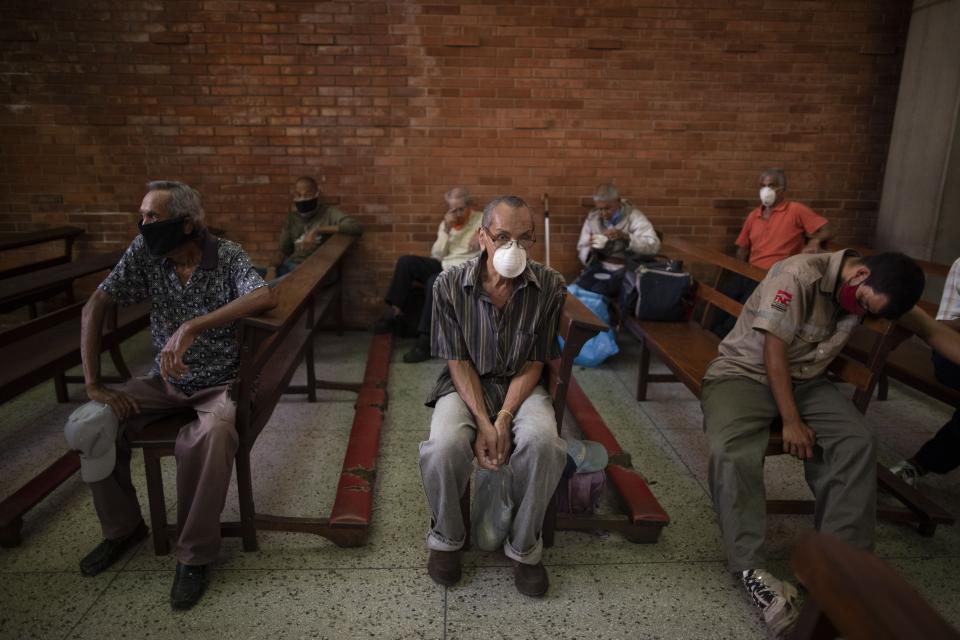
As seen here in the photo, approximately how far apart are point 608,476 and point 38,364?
8.35 ft

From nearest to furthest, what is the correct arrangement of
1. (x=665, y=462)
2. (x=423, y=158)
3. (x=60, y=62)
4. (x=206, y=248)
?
(x=206, y=248), (x=665, y=462), (x=60, y=62), (x=423, y=158)

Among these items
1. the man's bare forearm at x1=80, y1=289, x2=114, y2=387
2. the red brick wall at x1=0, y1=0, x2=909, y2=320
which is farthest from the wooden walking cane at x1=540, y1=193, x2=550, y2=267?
the man's bare forearm at x1=80, y1=289, x2=114, y2=387

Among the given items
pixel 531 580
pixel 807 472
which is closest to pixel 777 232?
pixel 807 472

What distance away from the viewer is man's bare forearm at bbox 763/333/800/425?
7.53ft

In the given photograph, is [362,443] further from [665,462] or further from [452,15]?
[452,15]

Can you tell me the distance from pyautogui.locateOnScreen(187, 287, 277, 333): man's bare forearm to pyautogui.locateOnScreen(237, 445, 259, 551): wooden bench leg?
469 mm

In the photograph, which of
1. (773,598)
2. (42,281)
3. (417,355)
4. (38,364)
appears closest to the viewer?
(773,598)

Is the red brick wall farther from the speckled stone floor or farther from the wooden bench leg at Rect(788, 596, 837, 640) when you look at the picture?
the wooden bench leg at Rect(788, 596, 837, 640)

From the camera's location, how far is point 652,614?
205 cm

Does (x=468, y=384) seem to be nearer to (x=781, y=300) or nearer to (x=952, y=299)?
(x=781, y=300)

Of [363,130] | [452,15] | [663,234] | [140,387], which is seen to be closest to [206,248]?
[140,387]

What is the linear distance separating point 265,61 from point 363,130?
34.6 inches

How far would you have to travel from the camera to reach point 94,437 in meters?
2.04

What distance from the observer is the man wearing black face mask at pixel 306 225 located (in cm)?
464
